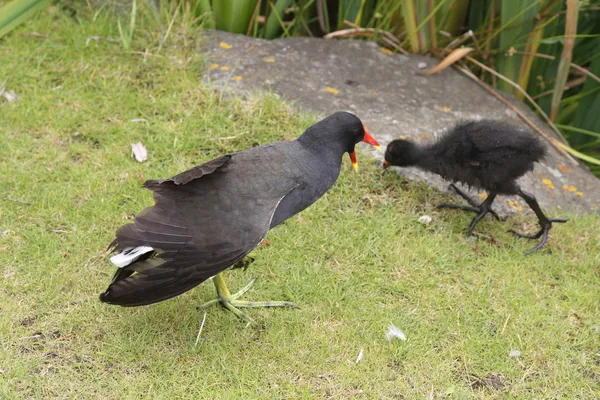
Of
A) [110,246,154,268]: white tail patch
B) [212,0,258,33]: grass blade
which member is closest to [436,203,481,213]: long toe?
[110,246,154,268]: white tail patch

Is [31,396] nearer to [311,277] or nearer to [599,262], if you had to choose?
[311,277]

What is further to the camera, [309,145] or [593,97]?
[593,97]

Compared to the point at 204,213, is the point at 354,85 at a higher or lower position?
lower

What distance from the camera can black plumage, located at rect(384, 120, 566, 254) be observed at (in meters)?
3.90

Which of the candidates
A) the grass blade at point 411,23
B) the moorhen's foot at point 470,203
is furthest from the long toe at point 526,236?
the grass blade at point 411,23

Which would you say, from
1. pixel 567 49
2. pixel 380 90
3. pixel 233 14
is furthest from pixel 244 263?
pixel 567 49

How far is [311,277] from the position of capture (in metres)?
3.58

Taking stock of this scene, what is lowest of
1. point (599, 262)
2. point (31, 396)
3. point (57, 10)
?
point (599, 262)

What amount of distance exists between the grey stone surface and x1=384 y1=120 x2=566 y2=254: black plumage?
0.29m

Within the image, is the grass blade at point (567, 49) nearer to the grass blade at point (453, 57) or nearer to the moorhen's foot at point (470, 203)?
the grass blade at point (453, 57)

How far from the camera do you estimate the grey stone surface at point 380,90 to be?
4.68 metres

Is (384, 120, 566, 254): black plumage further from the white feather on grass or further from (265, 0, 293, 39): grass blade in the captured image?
(265, 0, 293, 39): grass blade

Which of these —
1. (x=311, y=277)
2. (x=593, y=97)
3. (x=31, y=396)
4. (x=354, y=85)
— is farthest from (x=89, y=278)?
(x=593, y=97)

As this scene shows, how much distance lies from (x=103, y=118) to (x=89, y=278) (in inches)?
61.2
